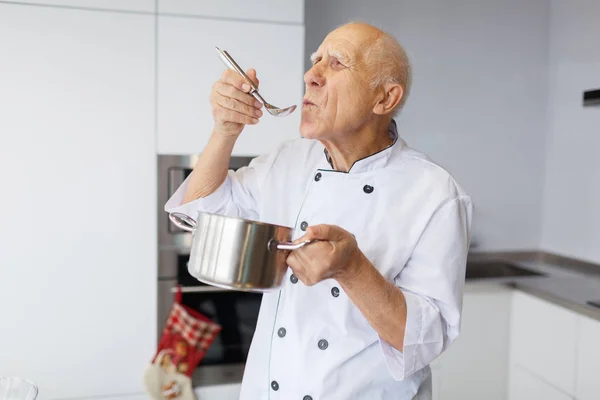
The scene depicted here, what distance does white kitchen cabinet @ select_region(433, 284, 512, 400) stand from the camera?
7.43 ft

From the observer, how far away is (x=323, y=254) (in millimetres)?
816

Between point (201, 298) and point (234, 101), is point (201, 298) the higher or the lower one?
the lower one

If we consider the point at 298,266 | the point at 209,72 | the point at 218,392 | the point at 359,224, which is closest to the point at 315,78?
the point at 359,224

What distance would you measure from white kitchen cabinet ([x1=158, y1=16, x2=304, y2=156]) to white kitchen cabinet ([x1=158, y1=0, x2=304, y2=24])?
24 millimetres

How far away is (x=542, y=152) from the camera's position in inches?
112

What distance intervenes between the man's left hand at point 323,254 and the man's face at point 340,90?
0.28 metres

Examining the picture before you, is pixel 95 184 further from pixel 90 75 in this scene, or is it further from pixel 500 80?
pixel 500 80

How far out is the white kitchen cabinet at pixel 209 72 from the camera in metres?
1.99

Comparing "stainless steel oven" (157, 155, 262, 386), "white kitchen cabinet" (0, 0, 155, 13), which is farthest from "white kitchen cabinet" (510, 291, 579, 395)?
"white kitchen cabinet" (0, 0, 155, 13)

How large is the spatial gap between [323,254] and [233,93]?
Answer: 35 cm

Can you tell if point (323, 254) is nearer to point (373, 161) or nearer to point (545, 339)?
point (373, 161)

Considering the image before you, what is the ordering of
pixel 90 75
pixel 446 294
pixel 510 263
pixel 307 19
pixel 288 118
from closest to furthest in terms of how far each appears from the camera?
pixel 446 294
pixel 90 75
pixel 288 118
pixel 307 19
pixel 510 263

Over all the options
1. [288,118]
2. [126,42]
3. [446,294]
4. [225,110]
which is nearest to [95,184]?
[126,42]

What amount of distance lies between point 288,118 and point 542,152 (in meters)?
1.39
